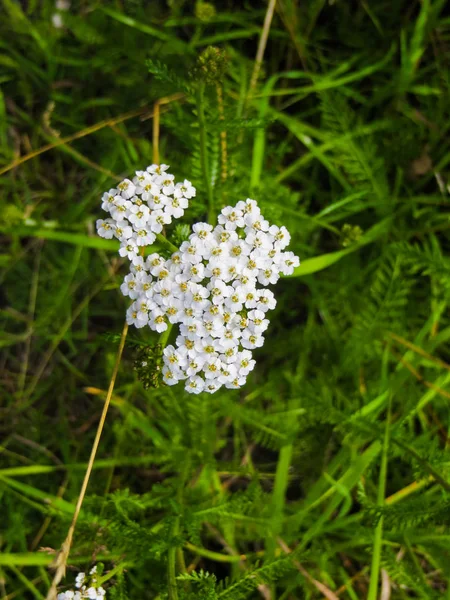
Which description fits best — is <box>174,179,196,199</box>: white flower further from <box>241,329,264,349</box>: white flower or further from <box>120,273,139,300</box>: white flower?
<box>241,329,264,349</box>: white flower

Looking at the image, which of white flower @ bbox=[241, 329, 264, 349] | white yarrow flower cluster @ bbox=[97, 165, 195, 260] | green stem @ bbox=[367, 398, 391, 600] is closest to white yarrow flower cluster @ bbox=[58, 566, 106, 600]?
white flower @ bbox=[241, 329, 264, 349]

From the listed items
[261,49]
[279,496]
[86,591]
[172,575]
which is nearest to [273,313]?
[279,496]

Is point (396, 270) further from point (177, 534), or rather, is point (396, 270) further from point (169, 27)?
point (169, 27)

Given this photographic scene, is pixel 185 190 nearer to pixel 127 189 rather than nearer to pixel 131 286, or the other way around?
pixel 127 189

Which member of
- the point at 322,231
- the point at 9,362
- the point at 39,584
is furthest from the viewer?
the point at 9,362

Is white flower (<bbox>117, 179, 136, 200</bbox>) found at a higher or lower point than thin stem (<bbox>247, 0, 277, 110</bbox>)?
lower

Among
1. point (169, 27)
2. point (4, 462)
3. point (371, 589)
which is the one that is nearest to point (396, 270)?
point (371, 589)

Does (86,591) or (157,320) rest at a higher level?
(157,320)

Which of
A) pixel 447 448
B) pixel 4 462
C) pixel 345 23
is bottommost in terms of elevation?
pixel 4 462
